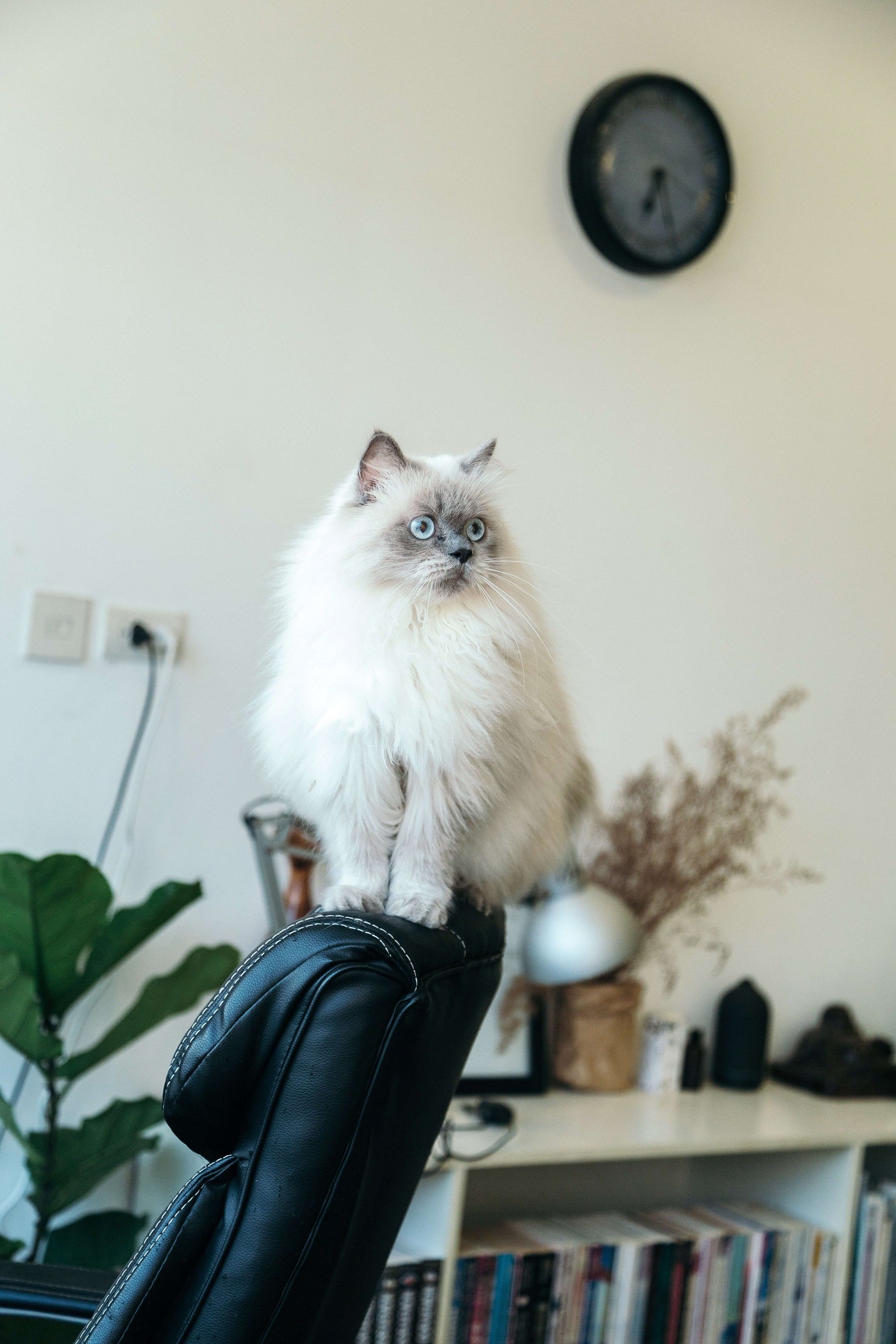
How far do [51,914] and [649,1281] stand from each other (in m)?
1.17

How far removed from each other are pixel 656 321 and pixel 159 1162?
5.94 feet

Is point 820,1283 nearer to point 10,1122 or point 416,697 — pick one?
point 10,1122

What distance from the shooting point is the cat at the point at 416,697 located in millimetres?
885

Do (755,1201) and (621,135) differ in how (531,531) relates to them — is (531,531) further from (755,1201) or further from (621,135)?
(755,1201)

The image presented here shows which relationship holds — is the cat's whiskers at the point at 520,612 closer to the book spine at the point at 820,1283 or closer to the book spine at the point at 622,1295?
the book spine at the point at 622,1295

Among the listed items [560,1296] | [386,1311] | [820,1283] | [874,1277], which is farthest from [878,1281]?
[386,1311]

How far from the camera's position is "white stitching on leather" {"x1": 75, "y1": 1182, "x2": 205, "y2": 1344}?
1.94 ft

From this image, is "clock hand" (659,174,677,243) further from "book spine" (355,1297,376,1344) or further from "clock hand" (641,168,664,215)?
"book spine" (355,1297,376,1344)

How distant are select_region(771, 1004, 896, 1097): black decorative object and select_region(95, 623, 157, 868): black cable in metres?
1.46

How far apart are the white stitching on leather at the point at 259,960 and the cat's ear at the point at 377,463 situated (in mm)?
462

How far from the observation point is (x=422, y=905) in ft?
2.77

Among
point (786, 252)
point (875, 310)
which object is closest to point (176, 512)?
Result: point (786, 252)

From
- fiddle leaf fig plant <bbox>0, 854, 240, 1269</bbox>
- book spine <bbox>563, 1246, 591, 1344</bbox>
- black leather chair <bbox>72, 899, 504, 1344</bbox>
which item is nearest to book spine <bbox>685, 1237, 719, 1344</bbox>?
book spine <bbox>563, 1246, 591, 1344</bbox>

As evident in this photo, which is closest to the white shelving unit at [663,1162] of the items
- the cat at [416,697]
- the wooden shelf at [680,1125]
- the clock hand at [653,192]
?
the wooden shelf at [680,1125]
